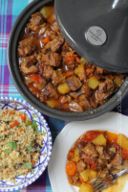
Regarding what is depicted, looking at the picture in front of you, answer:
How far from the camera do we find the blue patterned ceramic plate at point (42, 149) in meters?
1.45

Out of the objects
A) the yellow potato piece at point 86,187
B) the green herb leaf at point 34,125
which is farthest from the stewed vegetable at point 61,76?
the yellow potato piece at point 86,187

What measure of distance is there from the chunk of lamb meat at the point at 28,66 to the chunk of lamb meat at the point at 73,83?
0.11 metres

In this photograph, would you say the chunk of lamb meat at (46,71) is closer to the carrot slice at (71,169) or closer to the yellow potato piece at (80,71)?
the yellow potato piece at (80,71)

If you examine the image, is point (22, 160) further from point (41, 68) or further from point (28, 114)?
point (41, 68)

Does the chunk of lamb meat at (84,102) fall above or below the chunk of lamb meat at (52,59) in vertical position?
below

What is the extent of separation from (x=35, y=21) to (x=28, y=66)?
14 centimetres

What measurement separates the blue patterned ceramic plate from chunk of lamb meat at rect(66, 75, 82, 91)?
0.13 metres

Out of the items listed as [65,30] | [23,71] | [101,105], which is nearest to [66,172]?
[101,105]

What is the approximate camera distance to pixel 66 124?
1508mm

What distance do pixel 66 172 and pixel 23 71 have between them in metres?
0.33

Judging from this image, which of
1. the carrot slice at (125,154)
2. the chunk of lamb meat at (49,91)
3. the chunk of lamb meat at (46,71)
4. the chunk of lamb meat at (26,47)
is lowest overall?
the carrot slice at (125,154)

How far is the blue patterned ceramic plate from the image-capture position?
1.45 meters

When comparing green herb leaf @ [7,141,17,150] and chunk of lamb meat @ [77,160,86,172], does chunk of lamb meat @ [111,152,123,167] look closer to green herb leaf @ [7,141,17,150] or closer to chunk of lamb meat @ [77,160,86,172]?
chunk of lamb meat @ [77,160,86,172]

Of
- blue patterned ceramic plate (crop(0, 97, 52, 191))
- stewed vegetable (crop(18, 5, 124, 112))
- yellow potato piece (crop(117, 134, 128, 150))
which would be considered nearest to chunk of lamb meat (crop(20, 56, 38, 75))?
stewed vegetable (crop(18, 5, 124, 112))
